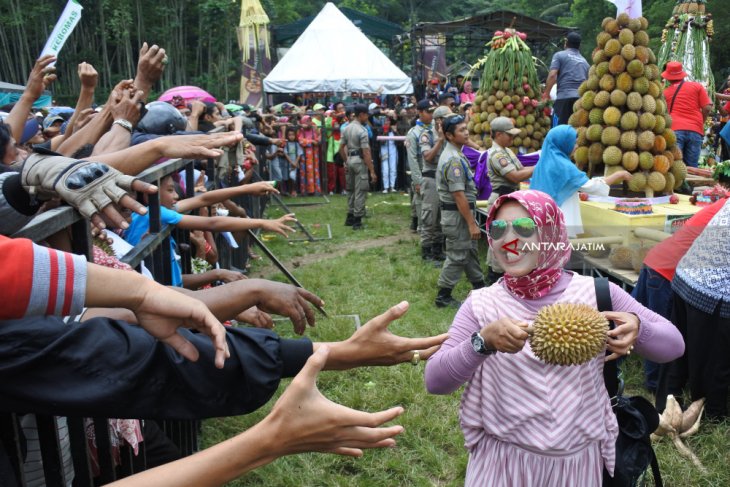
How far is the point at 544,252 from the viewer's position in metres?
2.32

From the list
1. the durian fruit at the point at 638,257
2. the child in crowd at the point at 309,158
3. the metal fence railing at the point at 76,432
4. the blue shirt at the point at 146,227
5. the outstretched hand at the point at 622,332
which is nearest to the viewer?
the metal fence railing at the point at 76,432

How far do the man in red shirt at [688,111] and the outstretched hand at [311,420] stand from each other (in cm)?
889

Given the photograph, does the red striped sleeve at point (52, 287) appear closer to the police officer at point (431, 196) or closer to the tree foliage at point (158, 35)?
the police officer at point (431, 196)

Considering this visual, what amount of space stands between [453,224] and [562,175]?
1436 millimetres

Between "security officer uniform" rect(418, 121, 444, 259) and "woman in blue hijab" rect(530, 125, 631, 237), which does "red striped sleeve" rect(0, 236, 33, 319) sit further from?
"security officer uniform" rect(418, 121, 444, 259)

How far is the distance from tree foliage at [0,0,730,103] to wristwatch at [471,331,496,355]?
25.2 m

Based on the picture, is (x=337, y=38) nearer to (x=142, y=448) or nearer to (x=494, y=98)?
(x=494, y=98)

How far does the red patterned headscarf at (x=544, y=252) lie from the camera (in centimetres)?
233

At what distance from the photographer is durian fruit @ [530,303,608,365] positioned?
1.98 meters

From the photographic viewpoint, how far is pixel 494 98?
33.1ft

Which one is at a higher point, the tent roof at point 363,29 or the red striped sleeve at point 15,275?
the tent roof at point 363,29

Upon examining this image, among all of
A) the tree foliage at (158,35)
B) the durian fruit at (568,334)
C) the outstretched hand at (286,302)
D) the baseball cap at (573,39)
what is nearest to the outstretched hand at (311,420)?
the durian fruit at (568,334)

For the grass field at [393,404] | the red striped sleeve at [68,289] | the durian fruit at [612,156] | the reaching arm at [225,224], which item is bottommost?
the grass field at [393,404]

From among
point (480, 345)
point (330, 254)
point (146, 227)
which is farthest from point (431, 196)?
point (480, 345)
